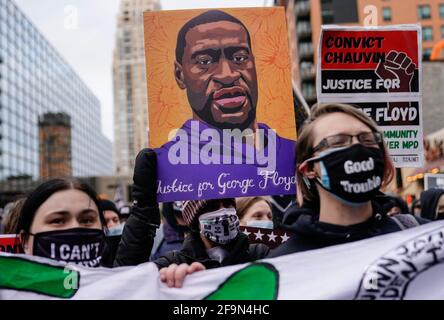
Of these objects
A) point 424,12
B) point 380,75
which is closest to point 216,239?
point 380,75

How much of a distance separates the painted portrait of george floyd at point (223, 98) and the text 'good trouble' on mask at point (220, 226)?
364 millimetres

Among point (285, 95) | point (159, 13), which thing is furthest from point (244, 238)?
point (159, 13)

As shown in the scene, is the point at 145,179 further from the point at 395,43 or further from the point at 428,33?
the point at 428,33

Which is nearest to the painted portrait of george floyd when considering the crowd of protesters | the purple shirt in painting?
the purple shirt in painting

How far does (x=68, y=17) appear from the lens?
315 cm

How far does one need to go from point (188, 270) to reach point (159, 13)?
1.47 m

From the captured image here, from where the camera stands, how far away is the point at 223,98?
2.92 m

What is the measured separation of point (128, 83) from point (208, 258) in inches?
5735

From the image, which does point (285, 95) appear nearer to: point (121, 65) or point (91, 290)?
point (91, 290)

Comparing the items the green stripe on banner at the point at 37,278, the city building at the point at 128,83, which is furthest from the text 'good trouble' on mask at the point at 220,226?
the city building at the point at 128,83

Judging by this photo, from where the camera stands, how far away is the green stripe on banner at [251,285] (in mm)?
2129

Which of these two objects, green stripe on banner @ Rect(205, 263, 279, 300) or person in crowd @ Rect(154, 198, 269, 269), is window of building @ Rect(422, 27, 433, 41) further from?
green stripe on banner @ Rect(205, 263, 279, 300)

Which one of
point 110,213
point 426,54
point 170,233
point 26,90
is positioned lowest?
point 170,233

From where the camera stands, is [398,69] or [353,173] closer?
[353,173]
